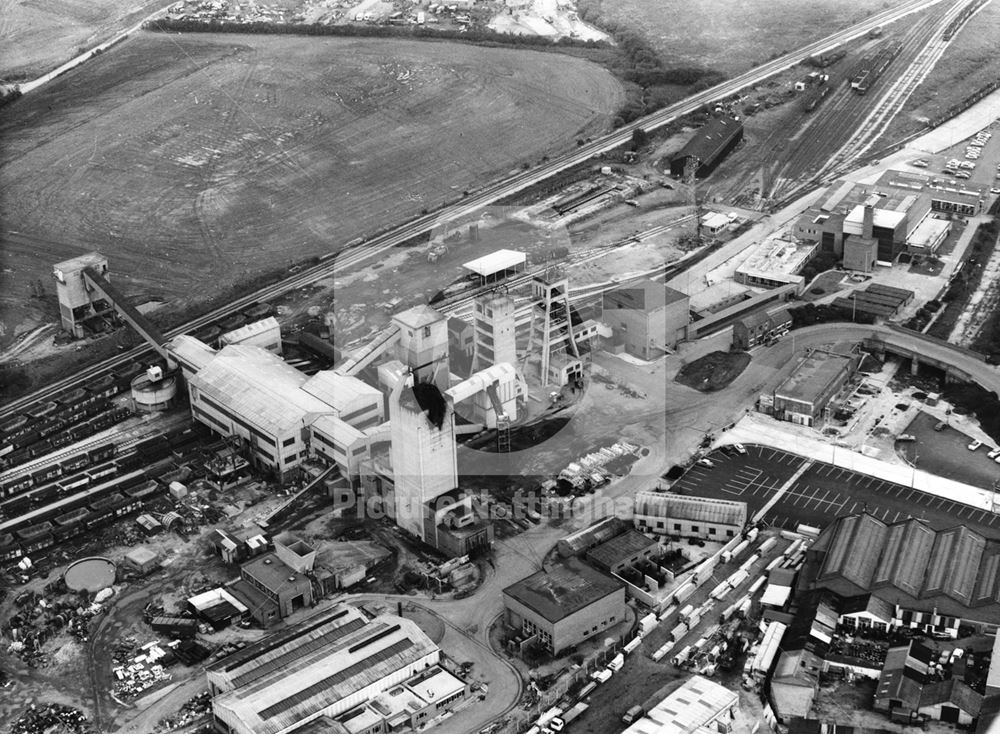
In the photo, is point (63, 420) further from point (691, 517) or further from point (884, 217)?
point (884, 217)

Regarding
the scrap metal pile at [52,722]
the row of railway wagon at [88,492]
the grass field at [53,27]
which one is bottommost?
the row of railway wagon at [88,492]

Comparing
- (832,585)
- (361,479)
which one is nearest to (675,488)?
(832,585)

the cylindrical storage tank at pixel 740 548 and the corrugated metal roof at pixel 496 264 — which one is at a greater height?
the corrugated metal roof at pixel 496 264

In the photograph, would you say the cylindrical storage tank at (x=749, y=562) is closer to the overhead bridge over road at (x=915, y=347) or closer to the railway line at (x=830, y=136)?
the overhead bridge over road at (x=915, y=347)

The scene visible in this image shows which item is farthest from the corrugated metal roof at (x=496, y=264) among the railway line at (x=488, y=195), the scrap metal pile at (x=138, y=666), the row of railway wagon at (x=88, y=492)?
the scrap metal pile at (x=138, y=666)

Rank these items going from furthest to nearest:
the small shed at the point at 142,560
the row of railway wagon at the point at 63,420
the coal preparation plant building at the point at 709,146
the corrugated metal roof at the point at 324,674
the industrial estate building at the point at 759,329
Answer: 1. the coal preparation plant building at the point at 709,146
2. the industrial estate building at the point at 759,329
3. the row of railway wagon at the point at 63,420
4. the small shed at the point at 142,560
5. the corrugated metal roof at the point at 324,674

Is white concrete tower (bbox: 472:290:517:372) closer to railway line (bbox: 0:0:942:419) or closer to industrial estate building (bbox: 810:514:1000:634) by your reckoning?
industrial estate building (bbox: 810:514:1000:634)

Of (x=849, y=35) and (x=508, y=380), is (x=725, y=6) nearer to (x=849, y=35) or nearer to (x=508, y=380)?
(x=849, y=35)

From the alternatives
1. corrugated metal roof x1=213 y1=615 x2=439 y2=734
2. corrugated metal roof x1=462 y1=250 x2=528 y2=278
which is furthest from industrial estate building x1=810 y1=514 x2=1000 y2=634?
corrugated metal roof x1=462 y1=250 x2=528 y2=278
